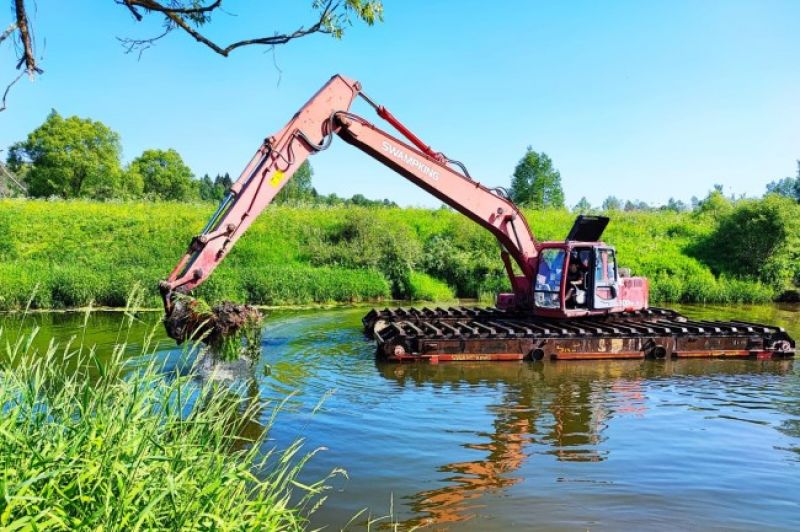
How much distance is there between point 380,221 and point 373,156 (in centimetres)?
1642

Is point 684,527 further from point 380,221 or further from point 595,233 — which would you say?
point 380,221

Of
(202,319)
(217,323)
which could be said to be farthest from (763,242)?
(202,319)

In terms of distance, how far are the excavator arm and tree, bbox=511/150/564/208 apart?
4176 cm

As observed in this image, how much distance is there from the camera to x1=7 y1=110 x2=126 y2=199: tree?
184 feet

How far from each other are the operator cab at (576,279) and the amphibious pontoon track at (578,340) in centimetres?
39

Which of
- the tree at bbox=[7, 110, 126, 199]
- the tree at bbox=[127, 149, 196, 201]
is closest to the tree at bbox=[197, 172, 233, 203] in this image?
the tree at bbox=[127, 149, 196, 201]

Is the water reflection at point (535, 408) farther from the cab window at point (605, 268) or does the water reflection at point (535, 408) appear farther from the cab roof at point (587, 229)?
the cab roof at point (587, 229)

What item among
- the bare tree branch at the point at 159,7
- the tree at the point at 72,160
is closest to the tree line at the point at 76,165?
the tree at the point at 72,160

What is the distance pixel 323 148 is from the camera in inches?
439

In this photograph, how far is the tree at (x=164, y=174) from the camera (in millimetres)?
74438

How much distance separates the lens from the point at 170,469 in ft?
9.84

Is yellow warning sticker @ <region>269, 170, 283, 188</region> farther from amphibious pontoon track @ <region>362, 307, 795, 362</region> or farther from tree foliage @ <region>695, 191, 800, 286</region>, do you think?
tree foliage @ <region>695, 191, 800, 286</region>

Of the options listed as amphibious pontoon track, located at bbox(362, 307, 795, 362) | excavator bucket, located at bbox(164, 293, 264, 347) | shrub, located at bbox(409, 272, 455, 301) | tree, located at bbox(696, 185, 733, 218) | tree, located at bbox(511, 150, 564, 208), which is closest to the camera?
excavator bucket, located at bbox(164, 293, 264, 347)

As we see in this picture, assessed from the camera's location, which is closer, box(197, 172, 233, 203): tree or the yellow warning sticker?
the yellow warning sticker
